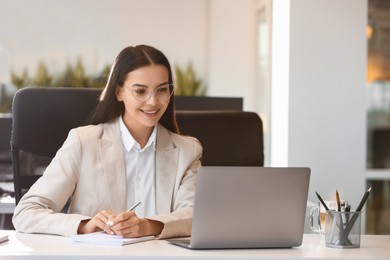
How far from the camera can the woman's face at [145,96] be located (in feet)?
9.05

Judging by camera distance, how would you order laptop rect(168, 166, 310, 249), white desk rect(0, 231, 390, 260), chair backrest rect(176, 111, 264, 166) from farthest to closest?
chair backrest rect(176, 111, 264, 166)
laptop rect(168, 166, 310, 249)
white desk rect(0, 231, 390, 260)

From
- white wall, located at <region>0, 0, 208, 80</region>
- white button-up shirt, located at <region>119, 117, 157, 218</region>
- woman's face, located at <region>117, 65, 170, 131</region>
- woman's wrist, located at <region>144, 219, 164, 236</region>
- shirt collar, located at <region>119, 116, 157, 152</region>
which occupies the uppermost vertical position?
white wall, located at <region>0, 0, 208, 80</region>

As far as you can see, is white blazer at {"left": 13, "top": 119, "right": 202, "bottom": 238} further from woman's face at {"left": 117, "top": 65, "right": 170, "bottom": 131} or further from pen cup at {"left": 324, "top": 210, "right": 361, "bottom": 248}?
pen cup at {"left": 324, "top": 210, "right": 361, "bottom": 248}

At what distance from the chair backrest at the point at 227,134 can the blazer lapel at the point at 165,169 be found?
1.02ft

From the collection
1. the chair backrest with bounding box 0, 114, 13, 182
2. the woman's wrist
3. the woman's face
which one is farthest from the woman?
the chair backrest with bounding box 0, 114, 13, 182

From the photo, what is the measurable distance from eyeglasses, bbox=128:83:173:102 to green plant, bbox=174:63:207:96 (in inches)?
213

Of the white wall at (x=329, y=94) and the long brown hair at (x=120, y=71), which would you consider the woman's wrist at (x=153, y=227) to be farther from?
the white wall at (x=329, y=94)

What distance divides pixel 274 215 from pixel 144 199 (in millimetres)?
839

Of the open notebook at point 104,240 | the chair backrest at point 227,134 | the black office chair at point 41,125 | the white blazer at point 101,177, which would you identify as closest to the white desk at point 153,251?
the open notebook at point 104,240

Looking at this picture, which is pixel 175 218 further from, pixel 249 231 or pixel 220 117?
pixel 220 117

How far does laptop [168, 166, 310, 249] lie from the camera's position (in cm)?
199

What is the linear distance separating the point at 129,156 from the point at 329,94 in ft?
7.31

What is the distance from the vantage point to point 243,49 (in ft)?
26.6

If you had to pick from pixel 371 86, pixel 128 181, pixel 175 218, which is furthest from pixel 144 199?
pixel 371 86
